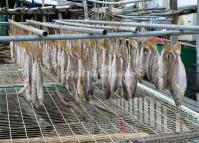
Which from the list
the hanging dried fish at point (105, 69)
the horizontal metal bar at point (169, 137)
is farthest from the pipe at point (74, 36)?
the horizontal metal bar at point (169, 137)

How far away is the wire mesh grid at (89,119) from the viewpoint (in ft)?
16.7

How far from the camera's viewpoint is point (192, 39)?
10.8 meters

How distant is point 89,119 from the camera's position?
5.73 meters

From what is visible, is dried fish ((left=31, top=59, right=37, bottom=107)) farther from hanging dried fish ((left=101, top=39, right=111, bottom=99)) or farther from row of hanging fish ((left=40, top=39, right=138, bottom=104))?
hanging dried fish ((left=101, top=39, right=111, bottom=99))

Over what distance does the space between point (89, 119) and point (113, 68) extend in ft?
4.15

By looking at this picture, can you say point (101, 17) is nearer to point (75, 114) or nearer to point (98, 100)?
point (98, 100)

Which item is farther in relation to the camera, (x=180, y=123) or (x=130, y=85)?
(x=180, y=123)

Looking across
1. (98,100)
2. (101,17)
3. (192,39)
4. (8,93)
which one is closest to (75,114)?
(98,100)

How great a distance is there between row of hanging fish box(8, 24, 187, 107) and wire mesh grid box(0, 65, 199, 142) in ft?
1.62

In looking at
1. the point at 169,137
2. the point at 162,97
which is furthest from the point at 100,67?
the point at 162,97

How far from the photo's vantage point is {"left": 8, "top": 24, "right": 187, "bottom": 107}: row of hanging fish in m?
4.71

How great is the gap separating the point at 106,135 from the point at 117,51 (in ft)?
3.21

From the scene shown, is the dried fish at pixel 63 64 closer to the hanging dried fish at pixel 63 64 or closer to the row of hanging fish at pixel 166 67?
the hanging dried fish at pixel 63 64

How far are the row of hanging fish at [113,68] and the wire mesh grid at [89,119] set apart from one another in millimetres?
493
